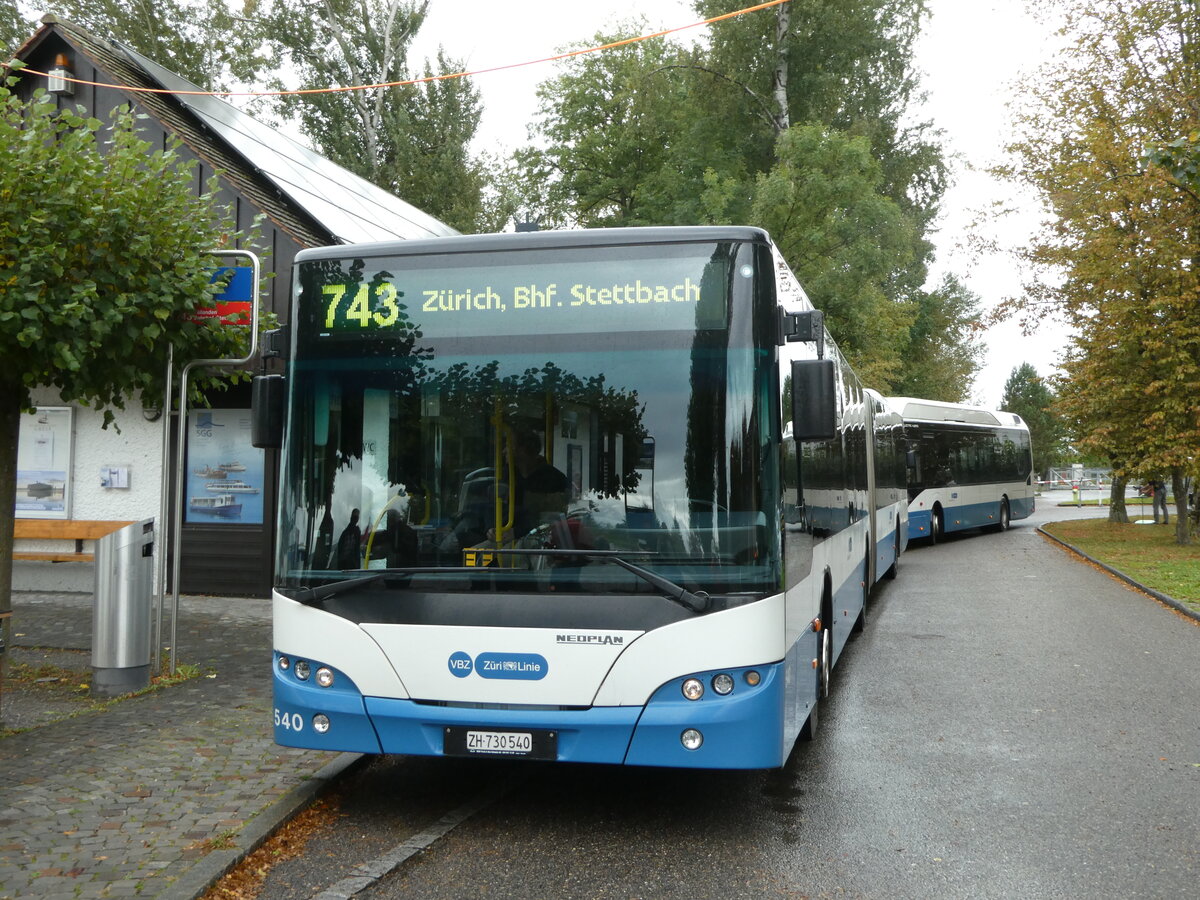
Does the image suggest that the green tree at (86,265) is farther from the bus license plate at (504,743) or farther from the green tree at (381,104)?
the green tree at (381,104)

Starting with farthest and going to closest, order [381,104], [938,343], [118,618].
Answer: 1. [938,343]
2. [381,104]
3. [118,618]

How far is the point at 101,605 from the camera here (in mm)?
8398

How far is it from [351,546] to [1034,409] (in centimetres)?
8811

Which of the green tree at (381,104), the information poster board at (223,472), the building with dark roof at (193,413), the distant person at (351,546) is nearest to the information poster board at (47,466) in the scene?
the building with dark roof at (193,413)

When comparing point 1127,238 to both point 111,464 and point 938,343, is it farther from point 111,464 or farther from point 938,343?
point 938,343

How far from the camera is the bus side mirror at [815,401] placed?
17.2 ft

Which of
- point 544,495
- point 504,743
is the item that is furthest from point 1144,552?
point 504,743

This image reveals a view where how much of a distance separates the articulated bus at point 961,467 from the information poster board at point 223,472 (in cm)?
1354

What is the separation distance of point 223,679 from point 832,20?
2952 centimetres

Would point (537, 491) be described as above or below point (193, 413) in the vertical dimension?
below

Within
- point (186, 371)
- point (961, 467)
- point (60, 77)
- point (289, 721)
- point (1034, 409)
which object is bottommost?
point (289, 721)

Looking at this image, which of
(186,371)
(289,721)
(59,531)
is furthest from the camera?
(59,531)

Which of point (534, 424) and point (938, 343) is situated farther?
point (938, 343)

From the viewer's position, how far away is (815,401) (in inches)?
206
